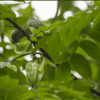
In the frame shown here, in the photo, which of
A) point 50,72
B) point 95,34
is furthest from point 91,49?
point 50,72

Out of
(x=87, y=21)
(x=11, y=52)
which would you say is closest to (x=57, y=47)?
(x=87, y=21)

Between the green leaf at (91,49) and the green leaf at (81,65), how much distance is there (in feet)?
0.12

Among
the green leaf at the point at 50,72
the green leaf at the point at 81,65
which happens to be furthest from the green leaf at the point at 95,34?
the green leaf at the point at 50,72

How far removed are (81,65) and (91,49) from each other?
0.26ft

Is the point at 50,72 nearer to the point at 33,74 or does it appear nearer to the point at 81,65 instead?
the point at 33,74

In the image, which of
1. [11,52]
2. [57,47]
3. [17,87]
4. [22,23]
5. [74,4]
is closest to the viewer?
[57,47]

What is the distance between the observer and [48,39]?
634mm

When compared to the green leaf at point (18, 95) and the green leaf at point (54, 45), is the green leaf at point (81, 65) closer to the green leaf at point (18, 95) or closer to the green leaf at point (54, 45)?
the green leaf at point (54, 45)

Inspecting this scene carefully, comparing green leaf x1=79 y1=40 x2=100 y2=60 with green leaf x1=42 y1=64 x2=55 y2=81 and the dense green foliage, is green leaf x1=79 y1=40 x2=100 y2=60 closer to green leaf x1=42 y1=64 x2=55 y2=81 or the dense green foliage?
the dense green foliage

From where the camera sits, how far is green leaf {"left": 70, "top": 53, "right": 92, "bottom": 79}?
59 cm

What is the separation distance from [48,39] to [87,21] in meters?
0.18

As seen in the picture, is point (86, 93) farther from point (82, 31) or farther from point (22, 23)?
point (22, 23)

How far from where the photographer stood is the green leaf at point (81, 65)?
592mm

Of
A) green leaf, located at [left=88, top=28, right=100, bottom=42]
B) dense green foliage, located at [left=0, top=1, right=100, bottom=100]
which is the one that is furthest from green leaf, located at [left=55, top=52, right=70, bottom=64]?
green leaf, located at [left=88, top=28, right=100, bottom=42]
